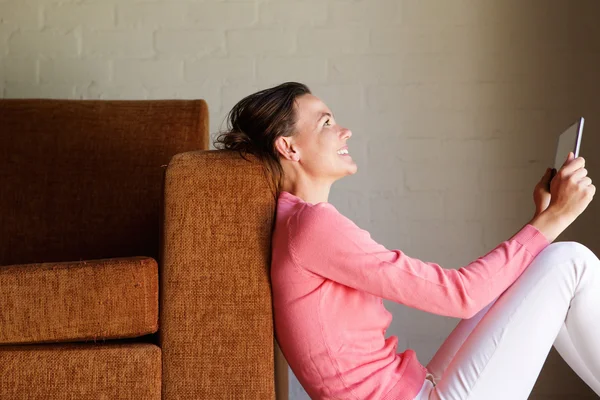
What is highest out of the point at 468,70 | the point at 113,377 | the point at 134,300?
the point at 468,70

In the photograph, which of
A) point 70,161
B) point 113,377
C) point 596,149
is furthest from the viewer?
point 596,149

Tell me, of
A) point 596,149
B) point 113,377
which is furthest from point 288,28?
point 113,377

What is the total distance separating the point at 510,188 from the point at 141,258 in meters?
1.39

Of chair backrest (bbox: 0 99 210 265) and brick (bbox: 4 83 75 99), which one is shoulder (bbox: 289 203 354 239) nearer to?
chair backrest (bbox: 0 99 210 265)

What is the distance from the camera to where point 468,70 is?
8.21 ft

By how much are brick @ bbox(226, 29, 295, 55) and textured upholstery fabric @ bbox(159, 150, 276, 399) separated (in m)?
1.13

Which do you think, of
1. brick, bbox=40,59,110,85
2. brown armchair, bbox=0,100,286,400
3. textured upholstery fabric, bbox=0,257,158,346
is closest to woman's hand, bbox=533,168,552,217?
brown armchair, bbox=0,100,286,400

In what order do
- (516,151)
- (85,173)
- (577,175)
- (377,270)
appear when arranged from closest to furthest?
(377,270) → (577,175) → (85,173) → (516,151)

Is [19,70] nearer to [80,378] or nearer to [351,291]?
[80,378]

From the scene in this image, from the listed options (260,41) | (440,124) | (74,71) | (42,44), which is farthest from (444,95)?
(42,44)

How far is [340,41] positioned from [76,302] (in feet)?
4.44

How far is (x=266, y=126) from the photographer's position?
1541mm

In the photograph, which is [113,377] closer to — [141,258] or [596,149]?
[141,258]

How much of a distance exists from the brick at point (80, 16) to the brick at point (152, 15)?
0.04 m
